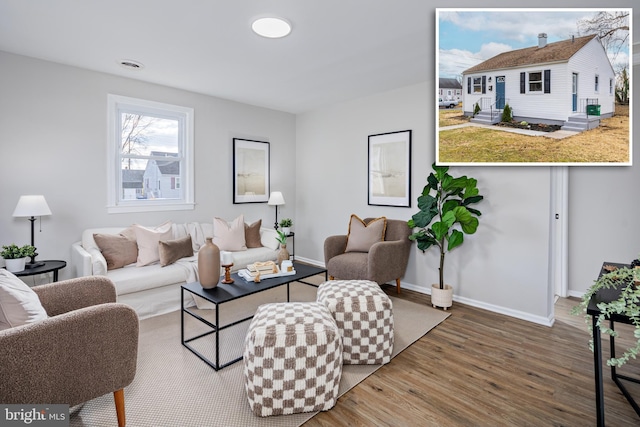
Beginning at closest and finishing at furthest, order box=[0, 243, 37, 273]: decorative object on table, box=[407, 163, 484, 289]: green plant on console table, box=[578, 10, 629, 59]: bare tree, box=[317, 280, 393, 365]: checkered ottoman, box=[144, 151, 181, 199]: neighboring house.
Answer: box=[578, 10, 629, 59]: bare tree < box=[317, 280, 393, 365]: checkered ottoman < box=[0, 243, 37, 273]: decorative object on table < box=[407, 163, 484, 289]: green plant on console table < box=[144, 151, 181, 199]: neighboring house

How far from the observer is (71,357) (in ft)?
4.56

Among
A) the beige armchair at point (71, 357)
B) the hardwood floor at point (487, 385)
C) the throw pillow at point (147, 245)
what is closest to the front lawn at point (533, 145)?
the hardwood floor at point (487, 385)

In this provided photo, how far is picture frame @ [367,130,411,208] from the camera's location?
154 inches

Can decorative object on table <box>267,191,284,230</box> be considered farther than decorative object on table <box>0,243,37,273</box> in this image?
Yes

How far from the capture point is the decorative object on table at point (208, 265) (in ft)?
7.70

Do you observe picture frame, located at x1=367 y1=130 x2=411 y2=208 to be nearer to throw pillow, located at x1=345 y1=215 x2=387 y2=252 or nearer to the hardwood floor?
throw pillow, located at x1=345 y1=215 x2=387 y2=252

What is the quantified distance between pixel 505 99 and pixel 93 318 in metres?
2.05

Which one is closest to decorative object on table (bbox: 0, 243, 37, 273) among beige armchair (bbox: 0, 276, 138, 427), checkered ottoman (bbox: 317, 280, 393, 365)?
beige armchair (bbox: 0, 276, 138, 427)

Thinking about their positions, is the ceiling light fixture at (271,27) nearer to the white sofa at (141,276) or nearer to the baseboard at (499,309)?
the white sofa at (141,276)

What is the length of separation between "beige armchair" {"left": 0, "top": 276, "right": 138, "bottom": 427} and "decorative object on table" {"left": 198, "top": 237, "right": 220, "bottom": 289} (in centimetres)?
75

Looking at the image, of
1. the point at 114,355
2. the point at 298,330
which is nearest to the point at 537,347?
the point at 298,330

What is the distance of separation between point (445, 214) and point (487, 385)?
1514 millimetres

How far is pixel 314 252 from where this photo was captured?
514 cm

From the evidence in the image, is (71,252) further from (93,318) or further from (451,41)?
(451,41)
